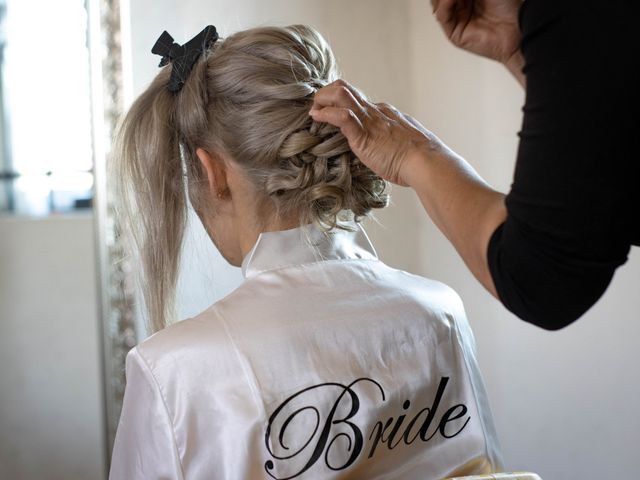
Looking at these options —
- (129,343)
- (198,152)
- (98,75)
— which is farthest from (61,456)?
(198,152)

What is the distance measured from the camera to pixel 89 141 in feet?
6.75

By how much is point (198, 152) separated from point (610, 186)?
2.51ft

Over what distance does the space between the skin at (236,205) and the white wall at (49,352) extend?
910 millimetres

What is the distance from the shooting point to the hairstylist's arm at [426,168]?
74cm

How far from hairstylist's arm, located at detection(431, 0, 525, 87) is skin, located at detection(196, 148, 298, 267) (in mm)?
452

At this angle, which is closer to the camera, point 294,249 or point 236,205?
point 294,249

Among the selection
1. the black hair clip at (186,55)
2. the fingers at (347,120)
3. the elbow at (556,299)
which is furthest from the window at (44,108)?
the elbow at (556,299)

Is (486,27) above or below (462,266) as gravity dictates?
above

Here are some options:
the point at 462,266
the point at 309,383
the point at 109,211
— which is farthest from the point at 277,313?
the point at 462,266

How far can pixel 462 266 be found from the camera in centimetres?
263

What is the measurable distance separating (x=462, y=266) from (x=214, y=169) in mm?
1555

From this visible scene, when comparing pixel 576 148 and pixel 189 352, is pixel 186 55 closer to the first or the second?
pixel 189 352

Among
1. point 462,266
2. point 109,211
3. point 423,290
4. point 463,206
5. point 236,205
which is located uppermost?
point 463,206

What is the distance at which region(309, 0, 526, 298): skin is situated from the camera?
0.74 m
